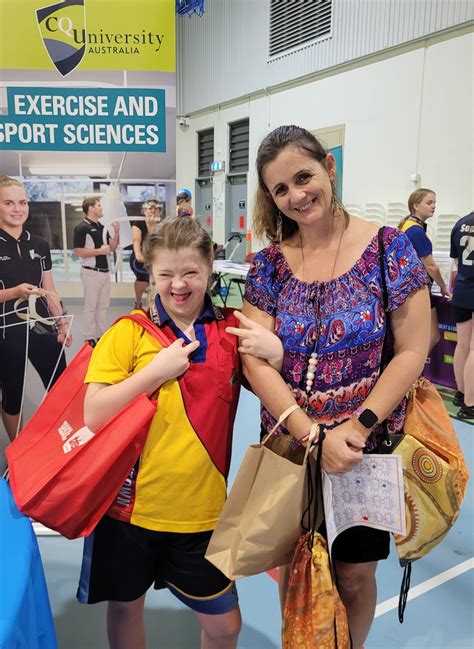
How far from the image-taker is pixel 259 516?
46.4 inches

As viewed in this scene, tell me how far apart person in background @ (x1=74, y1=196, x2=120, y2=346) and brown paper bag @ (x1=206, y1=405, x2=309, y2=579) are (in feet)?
3.85

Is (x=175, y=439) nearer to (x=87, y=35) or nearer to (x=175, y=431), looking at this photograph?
(x=175, y=431)

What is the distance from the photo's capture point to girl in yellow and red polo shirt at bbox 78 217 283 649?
4.02 feet

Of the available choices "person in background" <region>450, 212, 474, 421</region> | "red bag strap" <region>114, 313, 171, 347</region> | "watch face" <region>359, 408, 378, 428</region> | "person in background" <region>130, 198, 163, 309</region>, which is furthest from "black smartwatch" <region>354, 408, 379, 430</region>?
"person in background" <region>450, 212, 474, 421</region>

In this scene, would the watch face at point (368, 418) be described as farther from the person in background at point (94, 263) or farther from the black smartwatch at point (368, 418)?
the person in background at point (94, 263)

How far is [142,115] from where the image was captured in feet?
6.64

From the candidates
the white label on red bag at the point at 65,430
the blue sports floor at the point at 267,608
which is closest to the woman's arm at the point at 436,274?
the blue sports floor at the point at 267,608

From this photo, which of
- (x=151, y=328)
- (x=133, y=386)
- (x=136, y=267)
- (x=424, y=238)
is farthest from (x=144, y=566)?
(x=424, y=238)

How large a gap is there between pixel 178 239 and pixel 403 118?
20.4ft

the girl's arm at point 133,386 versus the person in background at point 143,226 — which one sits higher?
the person in background at point 143,226

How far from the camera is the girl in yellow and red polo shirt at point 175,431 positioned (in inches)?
48.2

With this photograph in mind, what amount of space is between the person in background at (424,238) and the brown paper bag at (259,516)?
335 cm

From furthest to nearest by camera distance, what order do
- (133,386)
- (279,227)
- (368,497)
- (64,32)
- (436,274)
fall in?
(436,274)
(64,32)
(279,227)
(368,497)
(133,386)

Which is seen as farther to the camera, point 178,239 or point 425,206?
point 425,206
